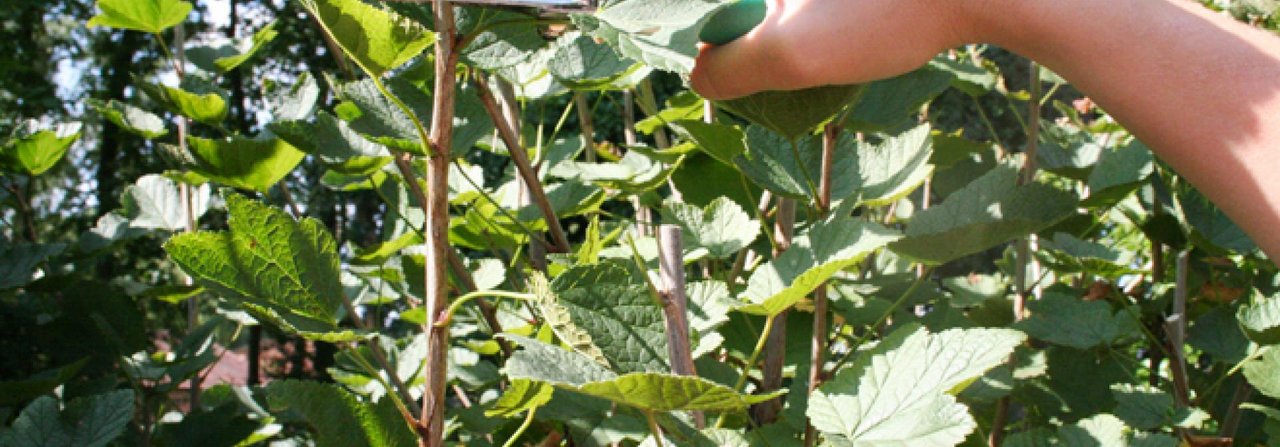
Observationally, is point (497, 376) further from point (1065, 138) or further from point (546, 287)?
point (1065, 138)

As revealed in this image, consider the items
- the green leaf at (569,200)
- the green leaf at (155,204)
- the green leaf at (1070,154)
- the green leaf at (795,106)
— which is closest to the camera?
the green leaf at (795,106)

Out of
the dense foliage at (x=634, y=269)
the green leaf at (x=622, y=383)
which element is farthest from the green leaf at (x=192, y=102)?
the green leaf at (x=622, y=383)

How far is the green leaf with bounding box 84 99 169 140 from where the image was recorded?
3.56 feet

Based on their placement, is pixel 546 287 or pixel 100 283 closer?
pixel 546 287

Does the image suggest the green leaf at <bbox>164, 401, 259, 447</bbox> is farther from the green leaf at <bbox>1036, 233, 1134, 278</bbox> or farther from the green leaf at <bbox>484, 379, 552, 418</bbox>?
the green leaf at <bbox>1036, 233, 1134, 278</bbox>

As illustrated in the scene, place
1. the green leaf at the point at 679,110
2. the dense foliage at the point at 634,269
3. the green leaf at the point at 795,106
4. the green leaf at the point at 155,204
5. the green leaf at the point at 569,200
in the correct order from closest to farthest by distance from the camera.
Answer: the dense foliage at the point at 634,269, the green leaf at the point at 795,106, the green leaf at the point at 569,200, the green leaf at the point at 679,110, the green leaf at the point at 155,204

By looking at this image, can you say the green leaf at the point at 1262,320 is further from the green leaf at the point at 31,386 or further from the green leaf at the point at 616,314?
the green leaf at the point at 31,386

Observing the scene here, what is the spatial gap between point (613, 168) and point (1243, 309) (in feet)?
1.83

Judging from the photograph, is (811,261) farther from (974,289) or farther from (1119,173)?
(974,289)

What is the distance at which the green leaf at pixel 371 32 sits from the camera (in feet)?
1.85

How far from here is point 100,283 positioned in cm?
112

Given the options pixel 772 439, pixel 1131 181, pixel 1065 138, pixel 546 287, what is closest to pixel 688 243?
pixel 772 439

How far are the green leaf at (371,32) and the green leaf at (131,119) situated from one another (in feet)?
1.98

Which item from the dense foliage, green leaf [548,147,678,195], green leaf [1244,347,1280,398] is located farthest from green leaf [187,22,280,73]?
green leaf [1244,347,1280,398]
